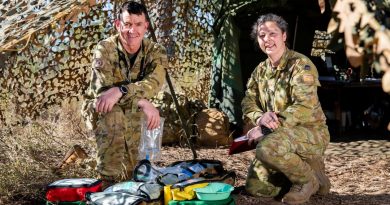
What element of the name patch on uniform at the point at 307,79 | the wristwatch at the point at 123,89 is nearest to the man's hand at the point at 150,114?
the wristwatch at the point at 123,89

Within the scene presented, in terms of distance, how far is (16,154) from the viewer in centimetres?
482

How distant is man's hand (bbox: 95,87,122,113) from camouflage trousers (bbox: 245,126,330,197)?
35.9 inches

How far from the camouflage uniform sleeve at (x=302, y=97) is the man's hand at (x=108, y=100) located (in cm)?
100

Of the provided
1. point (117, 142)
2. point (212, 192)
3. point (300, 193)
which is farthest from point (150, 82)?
point (300, 193)

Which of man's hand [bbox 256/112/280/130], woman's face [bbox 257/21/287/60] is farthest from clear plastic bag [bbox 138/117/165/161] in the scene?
woman's face [bbox 257/21/287/60]

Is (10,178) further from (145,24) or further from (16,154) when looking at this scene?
(145,24)

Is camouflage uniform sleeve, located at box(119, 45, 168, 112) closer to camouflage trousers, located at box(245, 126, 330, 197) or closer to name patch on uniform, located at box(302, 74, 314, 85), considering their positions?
camouflage trousers, located at box(245, 126, 330, 197)

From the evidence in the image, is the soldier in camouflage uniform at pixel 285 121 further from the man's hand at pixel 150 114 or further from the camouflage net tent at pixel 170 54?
the camouflage net tent at pixel 170 54

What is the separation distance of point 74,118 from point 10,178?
2486 mm

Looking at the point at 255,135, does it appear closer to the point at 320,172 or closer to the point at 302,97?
the point at 302,97

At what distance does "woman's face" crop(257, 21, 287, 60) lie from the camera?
12.2 ft

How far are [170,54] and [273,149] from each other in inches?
142

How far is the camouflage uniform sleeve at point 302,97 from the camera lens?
11.8 feet

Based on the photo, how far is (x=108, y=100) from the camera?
12.0ft
